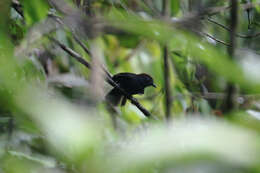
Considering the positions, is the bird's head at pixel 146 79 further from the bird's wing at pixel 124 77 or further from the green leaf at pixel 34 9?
the green leaf at pixel 34 9

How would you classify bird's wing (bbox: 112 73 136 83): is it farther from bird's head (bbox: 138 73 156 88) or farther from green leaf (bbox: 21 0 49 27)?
green leaf (bbox: 21 0 49 27)

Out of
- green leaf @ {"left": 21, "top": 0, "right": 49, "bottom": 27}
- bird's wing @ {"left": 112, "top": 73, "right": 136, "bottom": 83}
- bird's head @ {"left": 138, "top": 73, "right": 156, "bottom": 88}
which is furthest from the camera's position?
bird's head @ {"left": 138, "top": 73, "right": 156, "bottom": 88}

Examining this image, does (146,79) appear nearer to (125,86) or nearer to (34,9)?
(125,86)

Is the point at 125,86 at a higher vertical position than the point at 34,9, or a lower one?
lower

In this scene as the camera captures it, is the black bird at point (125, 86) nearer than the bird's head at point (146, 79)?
Yes

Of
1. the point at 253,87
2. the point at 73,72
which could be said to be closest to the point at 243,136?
→ the point at 253,87

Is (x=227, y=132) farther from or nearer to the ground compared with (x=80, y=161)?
farther from the ground

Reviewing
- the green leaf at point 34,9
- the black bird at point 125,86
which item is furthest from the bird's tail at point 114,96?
the green leaf at point 34,9

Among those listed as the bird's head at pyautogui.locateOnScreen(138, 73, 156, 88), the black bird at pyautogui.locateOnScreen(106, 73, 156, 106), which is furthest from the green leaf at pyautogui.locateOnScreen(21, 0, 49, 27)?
the bird's head at pyautogui.locateOnScreen(138, 73, 156, 88)

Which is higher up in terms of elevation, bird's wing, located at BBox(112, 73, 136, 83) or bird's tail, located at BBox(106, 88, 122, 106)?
bird's wing, located at BBox(112, 73, 136, 83)

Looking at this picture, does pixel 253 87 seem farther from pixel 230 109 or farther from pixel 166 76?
pixel 166 76

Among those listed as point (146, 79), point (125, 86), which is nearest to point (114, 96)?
point (125, 86)

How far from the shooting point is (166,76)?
36.2 inches

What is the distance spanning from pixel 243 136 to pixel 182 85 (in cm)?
290
